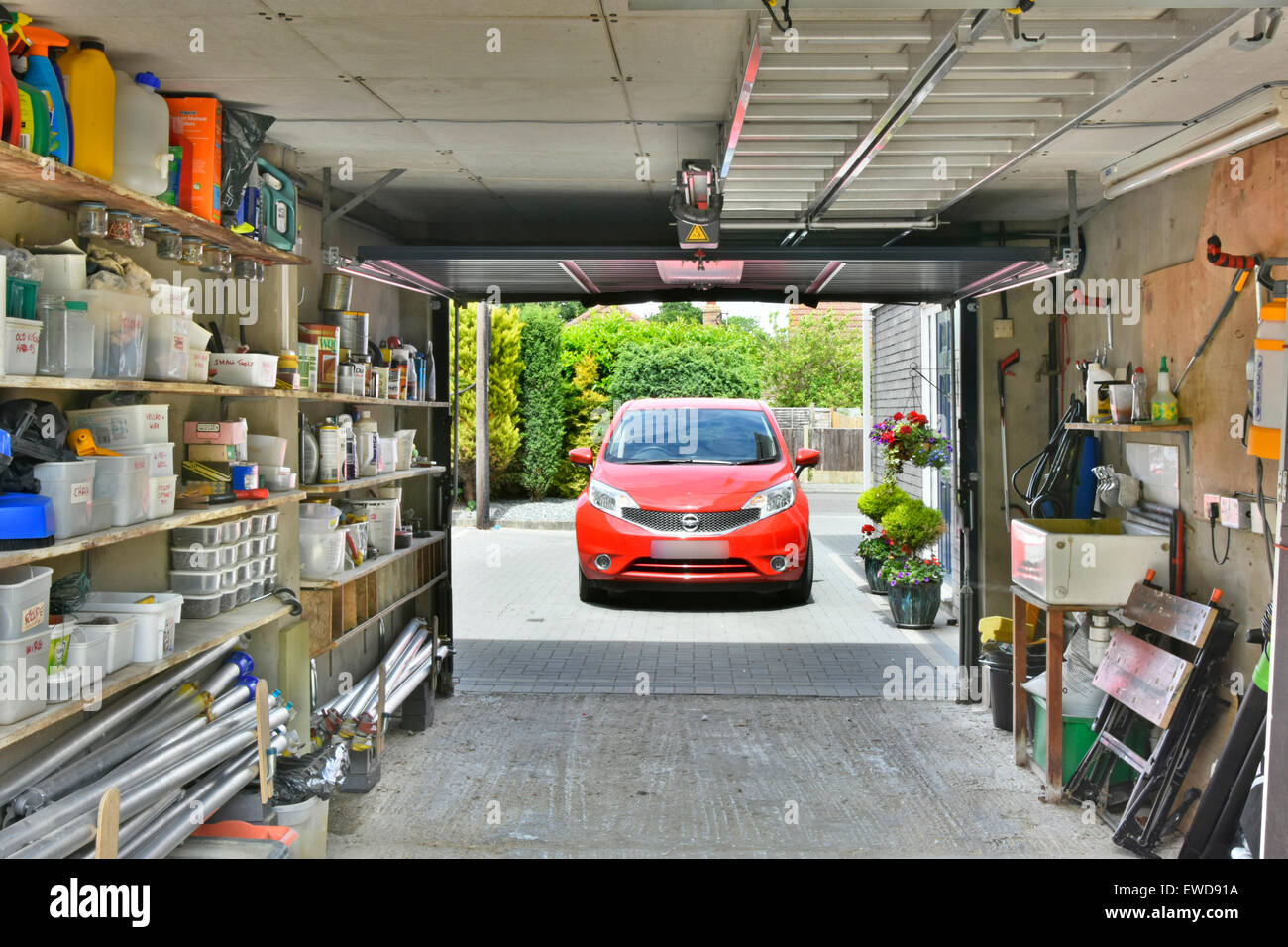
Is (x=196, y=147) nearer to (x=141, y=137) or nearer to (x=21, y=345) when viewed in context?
(x=141, y=137)

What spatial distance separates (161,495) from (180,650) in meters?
0.53

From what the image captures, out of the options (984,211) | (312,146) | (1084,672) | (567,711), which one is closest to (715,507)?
(567,711)

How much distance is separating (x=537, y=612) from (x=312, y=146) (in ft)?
Answer: 17.4

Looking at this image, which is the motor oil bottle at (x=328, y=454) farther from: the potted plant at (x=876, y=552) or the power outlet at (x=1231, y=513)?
the potted plant at (x=876, y=552)

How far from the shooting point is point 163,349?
3486 millimetres

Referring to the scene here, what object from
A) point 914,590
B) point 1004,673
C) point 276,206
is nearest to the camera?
point 276,206

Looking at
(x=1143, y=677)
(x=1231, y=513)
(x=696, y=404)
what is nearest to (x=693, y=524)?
(x=696, y=404)

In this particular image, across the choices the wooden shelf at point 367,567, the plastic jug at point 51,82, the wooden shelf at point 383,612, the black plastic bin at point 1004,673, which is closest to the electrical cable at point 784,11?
the plastic jug at point 51,82

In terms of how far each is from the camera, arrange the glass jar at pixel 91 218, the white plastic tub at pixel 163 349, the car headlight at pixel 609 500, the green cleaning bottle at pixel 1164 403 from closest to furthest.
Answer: the glass jar at pixel 91 218
the white plastic tub at pixel 163 349
the green cleaning bottle at pixel 1164 403
the car headlight at pixel 609 500

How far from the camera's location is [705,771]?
5.11 meters

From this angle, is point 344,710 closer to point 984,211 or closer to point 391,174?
point 391,174

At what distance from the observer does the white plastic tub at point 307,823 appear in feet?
12.5

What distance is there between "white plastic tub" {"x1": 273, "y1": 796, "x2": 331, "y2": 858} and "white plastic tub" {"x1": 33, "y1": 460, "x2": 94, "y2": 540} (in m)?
1.41

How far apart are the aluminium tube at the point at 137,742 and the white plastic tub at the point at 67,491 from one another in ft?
2.34
